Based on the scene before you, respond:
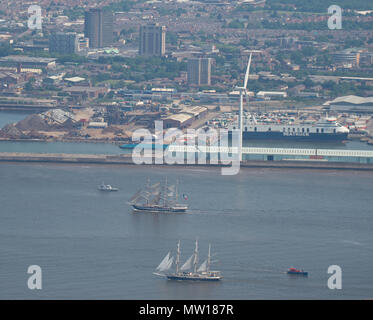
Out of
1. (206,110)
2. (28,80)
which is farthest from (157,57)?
(206,110)

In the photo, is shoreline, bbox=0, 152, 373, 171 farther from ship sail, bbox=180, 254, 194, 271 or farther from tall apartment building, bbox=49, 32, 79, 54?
tall apartment building, bbox=49, 32, 79, 54

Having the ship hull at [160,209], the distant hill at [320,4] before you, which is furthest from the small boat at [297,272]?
the distant hill at [320,4]

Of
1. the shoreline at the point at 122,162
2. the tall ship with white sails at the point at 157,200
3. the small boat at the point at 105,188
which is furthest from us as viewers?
the shoreline at the point at 122,162

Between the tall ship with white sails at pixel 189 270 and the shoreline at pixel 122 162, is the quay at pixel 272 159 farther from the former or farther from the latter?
the tall ship with white sails at pixel 189 270

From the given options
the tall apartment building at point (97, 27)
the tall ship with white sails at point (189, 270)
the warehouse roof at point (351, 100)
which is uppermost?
the tall apartment building at point (97, 27)

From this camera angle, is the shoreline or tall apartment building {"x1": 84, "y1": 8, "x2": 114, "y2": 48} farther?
tall apartment building {"x1": 84, "y1": 8, "x2": 114, "y2": 48}

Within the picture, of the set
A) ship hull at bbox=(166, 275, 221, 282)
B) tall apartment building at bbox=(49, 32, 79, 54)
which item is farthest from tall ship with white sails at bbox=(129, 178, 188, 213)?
tall apartment building at bbox=(49, 32, 79, 54)

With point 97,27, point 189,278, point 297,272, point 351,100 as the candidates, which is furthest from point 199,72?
point 297,272
